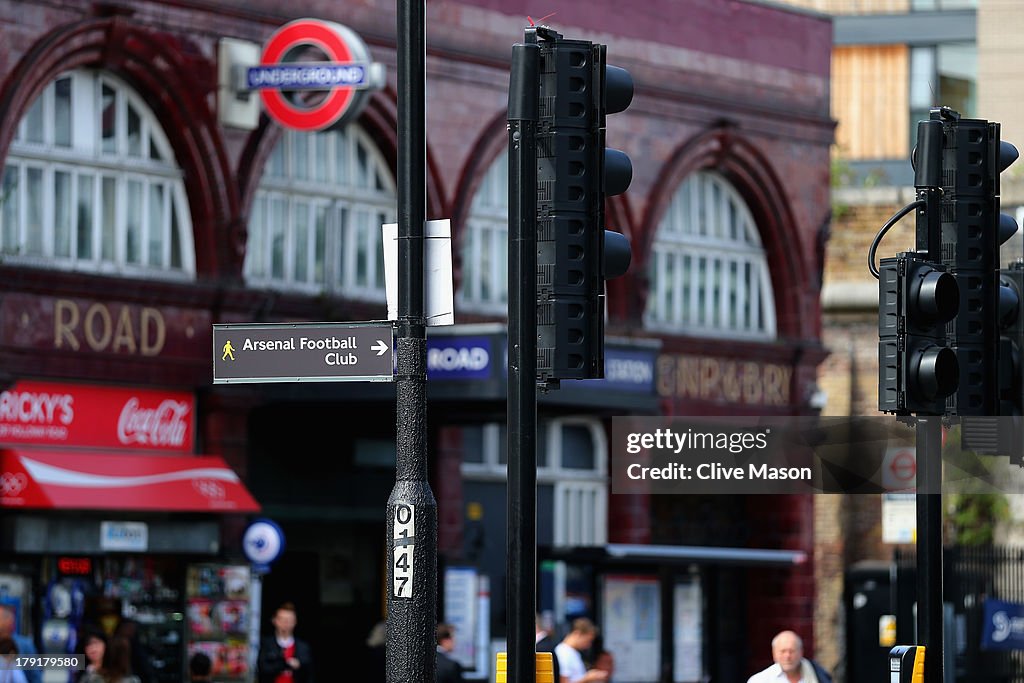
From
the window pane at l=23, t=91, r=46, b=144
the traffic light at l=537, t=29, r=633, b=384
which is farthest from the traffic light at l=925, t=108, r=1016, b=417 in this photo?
the window pane at l=23, t=91, r=46, b=144

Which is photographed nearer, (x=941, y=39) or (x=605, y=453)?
(x=605, y=453)

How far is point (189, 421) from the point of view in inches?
1022

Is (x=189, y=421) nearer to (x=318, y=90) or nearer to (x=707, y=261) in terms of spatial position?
(x=318, y=90)

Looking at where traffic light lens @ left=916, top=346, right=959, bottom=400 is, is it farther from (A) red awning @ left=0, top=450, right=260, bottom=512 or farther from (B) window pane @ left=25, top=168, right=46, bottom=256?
(B) window pane @ left=25, top=168, right=46, bottom=256

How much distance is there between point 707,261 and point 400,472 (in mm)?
21507

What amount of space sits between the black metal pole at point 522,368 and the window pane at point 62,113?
14.4 m

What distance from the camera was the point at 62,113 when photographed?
24781mm

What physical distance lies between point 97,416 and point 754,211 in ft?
41.2

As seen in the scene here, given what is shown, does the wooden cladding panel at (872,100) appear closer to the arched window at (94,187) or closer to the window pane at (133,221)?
the arched window at (94,187)

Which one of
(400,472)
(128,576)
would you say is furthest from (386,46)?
(400,472)

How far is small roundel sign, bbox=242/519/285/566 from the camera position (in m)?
26.1

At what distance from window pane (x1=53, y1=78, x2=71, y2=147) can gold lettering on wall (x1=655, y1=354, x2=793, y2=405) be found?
10.2 m

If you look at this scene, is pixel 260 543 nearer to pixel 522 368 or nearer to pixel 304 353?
pixel 304 353

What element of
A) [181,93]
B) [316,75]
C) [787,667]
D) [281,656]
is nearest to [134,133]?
[181,93]
